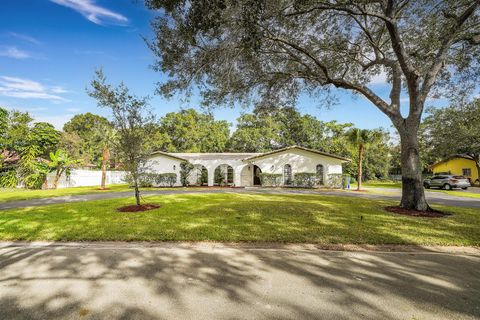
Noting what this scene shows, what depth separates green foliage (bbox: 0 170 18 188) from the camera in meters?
25.8

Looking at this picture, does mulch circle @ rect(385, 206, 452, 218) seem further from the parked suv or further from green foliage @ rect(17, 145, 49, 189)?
green foliage @ rect(17, 145, 49, 189)

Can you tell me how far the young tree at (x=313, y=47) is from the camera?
759 cm

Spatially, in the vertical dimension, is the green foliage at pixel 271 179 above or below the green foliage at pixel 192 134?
below

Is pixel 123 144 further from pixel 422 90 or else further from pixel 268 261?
pixel 422 90

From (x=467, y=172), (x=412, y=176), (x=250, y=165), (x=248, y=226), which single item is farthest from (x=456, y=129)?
(x=248, y=226)

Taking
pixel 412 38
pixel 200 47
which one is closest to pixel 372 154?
pixel 412 38

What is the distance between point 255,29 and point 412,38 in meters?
9.41

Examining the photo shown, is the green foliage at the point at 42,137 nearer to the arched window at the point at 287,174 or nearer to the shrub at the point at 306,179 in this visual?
the arched window at the point at 287,174

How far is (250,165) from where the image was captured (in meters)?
28.2

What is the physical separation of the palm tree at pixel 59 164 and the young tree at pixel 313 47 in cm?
2214

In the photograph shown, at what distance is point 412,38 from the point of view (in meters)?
11.6

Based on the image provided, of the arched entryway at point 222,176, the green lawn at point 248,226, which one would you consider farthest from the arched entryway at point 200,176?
the green lawn at point 248,226

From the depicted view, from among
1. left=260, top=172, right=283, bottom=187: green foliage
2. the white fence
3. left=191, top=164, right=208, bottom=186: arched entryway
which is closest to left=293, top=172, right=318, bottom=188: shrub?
left=260, top=172, right=283, bottom=187: green foliage

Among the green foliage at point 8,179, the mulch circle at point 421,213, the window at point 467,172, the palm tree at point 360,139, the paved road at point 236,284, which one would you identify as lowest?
the paved road at point 236,284
